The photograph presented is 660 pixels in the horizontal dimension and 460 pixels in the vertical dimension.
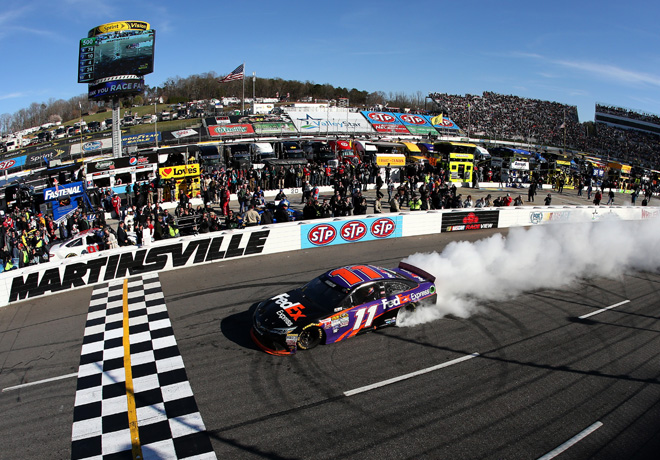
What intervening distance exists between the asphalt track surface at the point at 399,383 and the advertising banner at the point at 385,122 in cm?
3863

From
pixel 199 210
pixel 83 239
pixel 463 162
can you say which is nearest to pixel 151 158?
pixel 199 210

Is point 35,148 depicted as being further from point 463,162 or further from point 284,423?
point 284,423

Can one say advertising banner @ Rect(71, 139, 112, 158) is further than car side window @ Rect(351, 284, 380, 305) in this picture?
Yes

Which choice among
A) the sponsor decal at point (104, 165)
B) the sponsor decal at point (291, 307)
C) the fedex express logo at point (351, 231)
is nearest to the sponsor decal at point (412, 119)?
the sponsor decal at point (104, 165)

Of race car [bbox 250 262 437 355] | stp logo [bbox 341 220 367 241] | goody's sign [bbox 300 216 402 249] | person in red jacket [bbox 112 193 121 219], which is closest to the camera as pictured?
race car [bbox 250 262 437 355]

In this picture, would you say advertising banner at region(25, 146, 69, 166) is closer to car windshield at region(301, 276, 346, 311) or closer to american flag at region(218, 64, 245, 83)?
american flag at region(218, 64, 245, 83)

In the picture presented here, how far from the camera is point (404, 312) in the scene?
28.7ft

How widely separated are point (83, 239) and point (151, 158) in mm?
12757

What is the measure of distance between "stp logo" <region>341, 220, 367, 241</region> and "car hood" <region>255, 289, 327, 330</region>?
6800 millimetres

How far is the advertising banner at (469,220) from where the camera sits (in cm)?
1719

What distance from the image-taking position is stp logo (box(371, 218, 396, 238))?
1557 cm

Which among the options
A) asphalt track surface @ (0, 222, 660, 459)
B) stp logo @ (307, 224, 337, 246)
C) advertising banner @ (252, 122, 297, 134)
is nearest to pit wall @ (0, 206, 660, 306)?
stp logo @ (307, 224, 337, 246)

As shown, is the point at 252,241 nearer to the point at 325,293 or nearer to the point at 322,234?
the point at 322,234

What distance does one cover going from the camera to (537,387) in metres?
6.79
